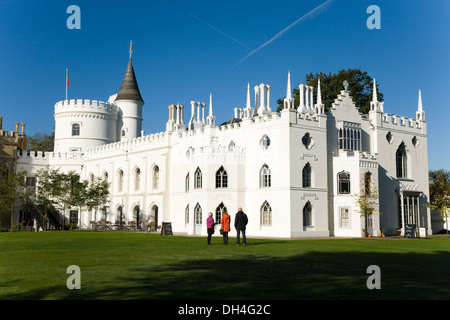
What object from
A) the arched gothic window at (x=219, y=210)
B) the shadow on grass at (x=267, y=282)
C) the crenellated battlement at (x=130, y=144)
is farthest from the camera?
the crenellated battlement at (x=130, y=144)

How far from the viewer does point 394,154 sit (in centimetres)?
4344

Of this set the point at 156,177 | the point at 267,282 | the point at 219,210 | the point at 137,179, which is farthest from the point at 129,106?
the point at 267,282

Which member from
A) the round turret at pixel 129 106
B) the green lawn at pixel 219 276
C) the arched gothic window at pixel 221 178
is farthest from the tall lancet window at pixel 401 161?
the round turret at pixel 129 106

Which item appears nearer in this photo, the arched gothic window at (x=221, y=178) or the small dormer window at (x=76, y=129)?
the arched gothic window at (x=221, y=178)

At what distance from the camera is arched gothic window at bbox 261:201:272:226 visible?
37050mm

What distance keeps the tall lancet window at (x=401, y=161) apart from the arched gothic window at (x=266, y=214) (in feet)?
46.5

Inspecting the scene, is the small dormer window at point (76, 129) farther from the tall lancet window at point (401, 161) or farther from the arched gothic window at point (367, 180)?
the tall lancet window at point (401, 161)

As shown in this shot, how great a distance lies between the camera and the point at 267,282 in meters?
11.3

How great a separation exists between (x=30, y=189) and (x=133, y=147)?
461 inches

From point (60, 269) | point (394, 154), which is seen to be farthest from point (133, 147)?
point (60, 269)

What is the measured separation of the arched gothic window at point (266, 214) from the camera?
122 ft
